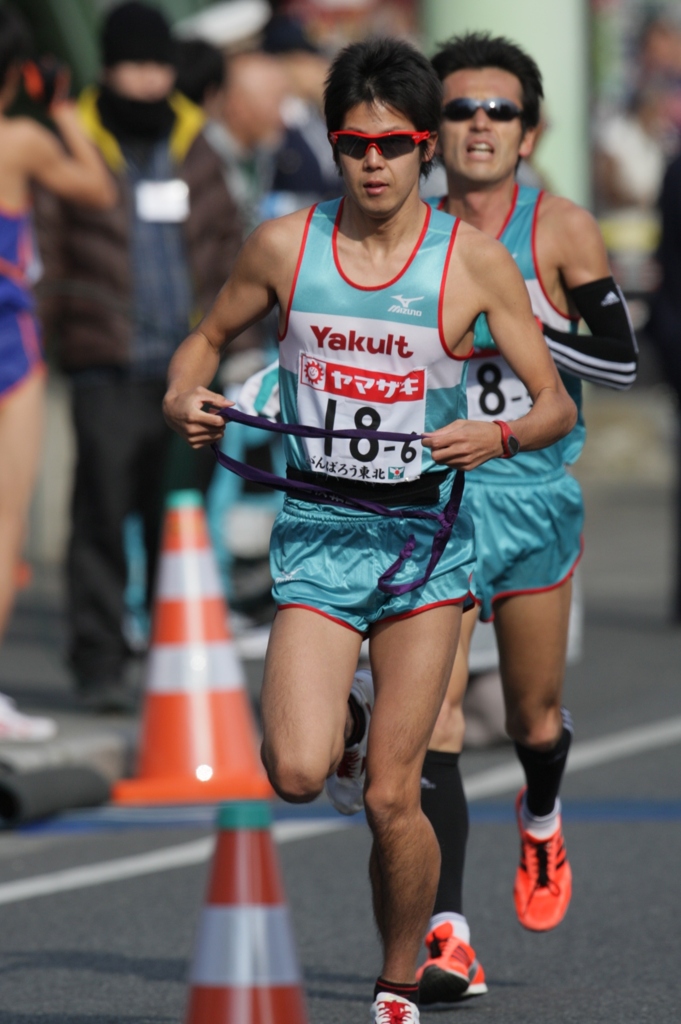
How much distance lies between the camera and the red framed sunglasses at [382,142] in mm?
4641

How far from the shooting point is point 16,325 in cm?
804

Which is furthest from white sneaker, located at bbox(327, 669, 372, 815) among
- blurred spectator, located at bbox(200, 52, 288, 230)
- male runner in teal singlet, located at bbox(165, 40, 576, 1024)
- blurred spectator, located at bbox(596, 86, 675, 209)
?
blurred spectator, located at bbox(596, 86, 675, 209)

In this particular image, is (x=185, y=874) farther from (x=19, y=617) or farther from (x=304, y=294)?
(x=19, y=617)

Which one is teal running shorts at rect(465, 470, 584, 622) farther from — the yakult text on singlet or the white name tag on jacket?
the white name tag on jacket

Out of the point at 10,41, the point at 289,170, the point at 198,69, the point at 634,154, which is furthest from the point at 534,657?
the point at 634,154

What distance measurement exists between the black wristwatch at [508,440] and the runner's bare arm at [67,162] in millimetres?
4064

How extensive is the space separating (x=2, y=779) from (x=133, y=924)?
1.36m

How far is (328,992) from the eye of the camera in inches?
208

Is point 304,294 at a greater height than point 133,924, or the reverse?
point 304,294

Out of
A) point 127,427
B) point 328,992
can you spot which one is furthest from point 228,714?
point 328,992

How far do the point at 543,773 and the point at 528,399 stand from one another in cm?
97

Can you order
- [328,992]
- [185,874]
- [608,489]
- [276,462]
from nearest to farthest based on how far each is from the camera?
[328,992] → [185,874] → [276,462] → [608,489]

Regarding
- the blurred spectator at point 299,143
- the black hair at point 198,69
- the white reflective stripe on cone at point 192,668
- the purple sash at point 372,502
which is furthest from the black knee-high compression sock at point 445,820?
the black hair at point 198,69

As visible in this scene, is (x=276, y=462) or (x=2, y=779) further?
(x=276, y=462)
